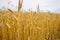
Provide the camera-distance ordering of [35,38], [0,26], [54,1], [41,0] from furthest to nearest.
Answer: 1. [54,1]
2. [41,0]
3. [35,38]
4. [0,26]

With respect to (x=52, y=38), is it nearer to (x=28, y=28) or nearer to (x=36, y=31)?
(x=36, y=31)

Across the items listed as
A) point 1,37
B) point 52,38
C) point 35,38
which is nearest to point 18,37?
point 1,37

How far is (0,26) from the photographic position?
3.03 feet

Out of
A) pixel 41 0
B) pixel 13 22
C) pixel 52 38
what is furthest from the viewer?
pixel 41 0

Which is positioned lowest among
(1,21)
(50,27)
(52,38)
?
(52,38)

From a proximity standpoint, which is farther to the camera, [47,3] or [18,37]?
[47,3]

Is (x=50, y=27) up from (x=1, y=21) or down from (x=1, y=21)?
down

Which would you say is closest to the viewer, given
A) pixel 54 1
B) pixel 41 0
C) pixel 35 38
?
pixel 35 38

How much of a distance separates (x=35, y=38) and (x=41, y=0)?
4.30ft

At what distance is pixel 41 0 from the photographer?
2502 millimetres

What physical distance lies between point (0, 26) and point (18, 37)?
140 mm

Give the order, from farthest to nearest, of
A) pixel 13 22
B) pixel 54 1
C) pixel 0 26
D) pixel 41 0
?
pixel 54 1, pixel 41 0, pixel 13 22, pixel 0 26

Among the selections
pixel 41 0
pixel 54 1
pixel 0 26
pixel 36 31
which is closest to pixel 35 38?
pixel 36 31

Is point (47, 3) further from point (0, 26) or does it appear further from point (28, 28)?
point (0, 26)
